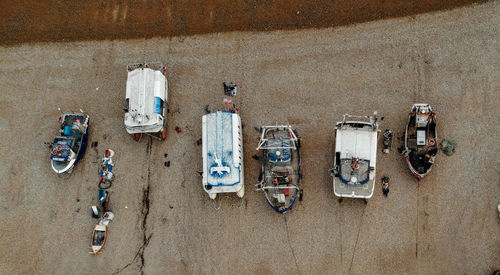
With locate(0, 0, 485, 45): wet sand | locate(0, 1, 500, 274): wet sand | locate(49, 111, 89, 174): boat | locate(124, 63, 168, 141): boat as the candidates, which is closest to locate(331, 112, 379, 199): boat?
locate(0, 1, 500, 274): wet sand

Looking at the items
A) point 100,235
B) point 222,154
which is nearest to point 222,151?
point 222,154

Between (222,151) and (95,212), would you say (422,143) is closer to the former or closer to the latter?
(222,151)

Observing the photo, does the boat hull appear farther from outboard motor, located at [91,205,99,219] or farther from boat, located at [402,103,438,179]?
boat, located at [402,103,438,179]

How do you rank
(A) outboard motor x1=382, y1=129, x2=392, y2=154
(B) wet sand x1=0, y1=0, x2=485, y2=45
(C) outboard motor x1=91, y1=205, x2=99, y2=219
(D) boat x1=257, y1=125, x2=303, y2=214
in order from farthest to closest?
(B) wet sand x1=0, y1=0, x2=485, y2=45 < (C) outboard motor x1=91, y1=205, x2=99, y2=219 < (A) outboard motor x1=382, y1=129, x2=392, y2=154 < (D) boat x1=257, y1=125, x2=303, y2=214

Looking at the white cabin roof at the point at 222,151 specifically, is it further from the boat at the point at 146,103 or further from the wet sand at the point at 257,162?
the boat at the point at 146,103

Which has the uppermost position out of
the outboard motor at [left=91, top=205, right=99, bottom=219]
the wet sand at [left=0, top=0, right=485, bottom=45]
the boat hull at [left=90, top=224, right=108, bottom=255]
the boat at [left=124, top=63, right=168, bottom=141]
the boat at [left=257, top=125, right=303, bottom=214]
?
the wet sand at [left=0, top=0, right=485, bottom=45]

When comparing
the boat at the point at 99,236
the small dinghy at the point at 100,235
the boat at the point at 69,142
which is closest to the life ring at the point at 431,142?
the small dinghy at the point at 100,235
